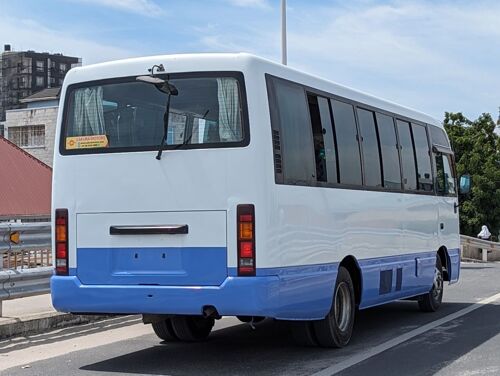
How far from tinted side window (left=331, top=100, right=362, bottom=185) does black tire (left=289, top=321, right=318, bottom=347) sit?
1.68 meters

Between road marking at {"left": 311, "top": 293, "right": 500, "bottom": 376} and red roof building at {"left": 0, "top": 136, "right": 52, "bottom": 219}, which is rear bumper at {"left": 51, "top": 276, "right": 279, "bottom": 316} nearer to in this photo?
road marking at {"left": 311, "top": 293, "right": 500, "bottom": 376}

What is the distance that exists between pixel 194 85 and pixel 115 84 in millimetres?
893

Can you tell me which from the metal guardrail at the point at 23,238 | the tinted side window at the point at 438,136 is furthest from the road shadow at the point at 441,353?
the metal guardrail at the point at 23,238

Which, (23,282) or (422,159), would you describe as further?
(422,159)

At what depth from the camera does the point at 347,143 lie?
9.30 meters

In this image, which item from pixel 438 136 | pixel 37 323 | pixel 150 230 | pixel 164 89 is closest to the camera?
pixel 150 230

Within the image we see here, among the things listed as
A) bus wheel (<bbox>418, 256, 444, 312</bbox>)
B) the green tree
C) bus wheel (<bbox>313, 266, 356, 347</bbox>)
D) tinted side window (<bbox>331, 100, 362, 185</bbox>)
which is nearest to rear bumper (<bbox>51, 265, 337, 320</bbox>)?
bus wheel (<bbox>313, 266, 356, 347</bbox>)

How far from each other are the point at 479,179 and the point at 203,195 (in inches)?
1416

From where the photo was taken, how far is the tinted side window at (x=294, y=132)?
780cm

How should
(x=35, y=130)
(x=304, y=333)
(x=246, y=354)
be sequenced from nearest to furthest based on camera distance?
(x=246, y=354) → (x=304, y=333) → (x=35, y=130)

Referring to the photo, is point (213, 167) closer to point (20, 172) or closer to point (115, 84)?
point (115, 84)

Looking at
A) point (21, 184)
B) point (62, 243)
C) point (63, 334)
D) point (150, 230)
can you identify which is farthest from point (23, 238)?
point (21, 184)

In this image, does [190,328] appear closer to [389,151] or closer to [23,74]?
[389,151]

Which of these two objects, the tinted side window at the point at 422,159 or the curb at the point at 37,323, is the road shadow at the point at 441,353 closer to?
the tinted side window at the point at 422,159
